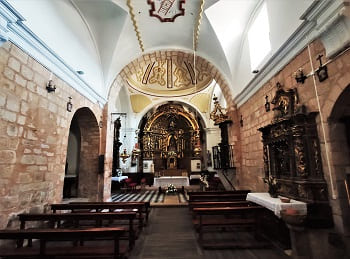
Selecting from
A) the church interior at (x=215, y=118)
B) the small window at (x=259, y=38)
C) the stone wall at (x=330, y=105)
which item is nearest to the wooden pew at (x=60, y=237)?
the church interior at (x=215, y=118)

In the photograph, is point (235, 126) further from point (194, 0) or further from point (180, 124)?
point (180, 124)

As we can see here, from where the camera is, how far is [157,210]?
619cm

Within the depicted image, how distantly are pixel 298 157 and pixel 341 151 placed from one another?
600 millimetres

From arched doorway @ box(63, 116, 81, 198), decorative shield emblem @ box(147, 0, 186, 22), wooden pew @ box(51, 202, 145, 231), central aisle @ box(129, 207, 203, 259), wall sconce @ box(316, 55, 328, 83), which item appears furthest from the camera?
arched doorway @ box(63, 116, 81, 198)

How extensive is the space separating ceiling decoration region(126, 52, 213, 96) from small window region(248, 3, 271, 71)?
636cm

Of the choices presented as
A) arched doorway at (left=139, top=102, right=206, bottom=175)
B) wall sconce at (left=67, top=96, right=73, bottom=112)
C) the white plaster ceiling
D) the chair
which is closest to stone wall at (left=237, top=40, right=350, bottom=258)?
the white plaster ceiling

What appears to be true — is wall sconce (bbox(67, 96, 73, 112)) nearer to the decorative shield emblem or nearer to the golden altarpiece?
the decorative shield emblem

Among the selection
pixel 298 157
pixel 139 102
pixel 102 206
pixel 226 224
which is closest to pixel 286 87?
pixel 298 157

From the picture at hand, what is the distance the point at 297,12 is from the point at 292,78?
48.0 inches

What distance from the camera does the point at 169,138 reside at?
52.0 ft

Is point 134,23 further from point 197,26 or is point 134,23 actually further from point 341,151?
point 341,151

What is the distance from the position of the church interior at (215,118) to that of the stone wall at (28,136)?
3 cm

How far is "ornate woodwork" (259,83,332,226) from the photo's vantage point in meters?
2.99

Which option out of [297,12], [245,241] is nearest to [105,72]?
[297,12]
